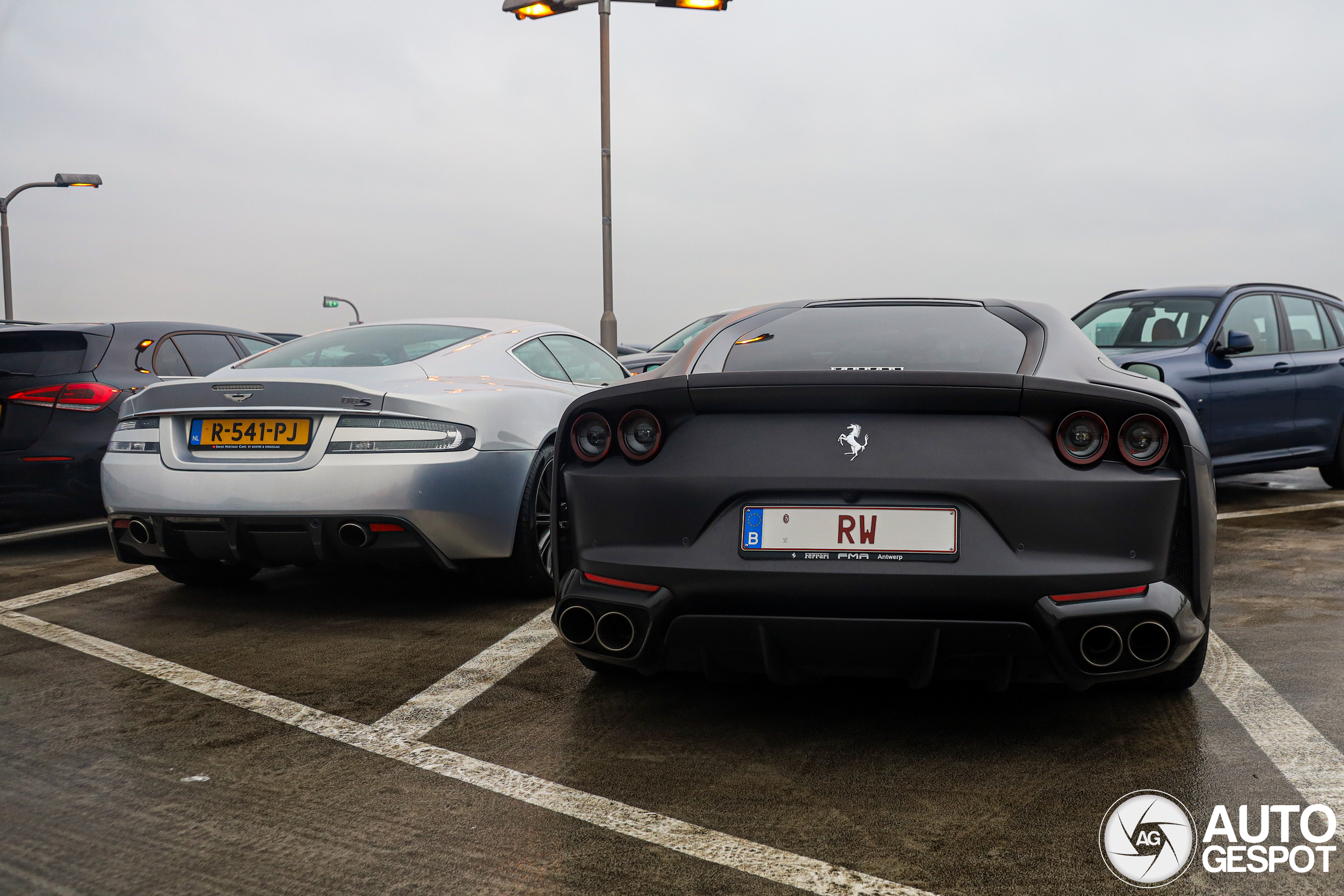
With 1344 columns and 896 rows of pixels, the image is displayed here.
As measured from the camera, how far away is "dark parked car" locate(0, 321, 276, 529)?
6.61 metres

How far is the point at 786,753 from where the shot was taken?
309cm

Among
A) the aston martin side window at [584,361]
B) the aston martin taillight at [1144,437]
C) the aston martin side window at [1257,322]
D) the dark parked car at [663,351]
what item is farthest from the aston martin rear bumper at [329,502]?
the aston martin side window at [1257,322]

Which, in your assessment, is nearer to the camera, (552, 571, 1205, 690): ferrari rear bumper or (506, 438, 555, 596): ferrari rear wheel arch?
(552, 571, 1205, 690): ferrari rear bumper

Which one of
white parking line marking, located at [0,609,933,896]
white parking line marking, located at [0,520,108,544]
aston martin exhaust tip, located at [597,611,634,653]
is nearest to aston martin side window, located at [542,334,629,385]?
white parking line marking, located at [0,609,933,896]

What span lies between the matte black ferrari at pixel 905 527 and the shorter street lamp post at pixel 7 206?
21.9 meters

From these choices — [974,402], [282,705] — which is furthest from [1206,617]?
[282,705]

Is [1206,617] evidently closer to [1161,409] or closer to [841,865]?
[1161,409]

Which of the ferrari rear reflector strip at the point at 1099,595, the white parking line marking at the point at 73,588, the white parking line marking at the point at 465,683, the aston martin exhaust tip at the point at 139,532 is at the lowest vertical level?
the white parking line marking at the point at 73,588

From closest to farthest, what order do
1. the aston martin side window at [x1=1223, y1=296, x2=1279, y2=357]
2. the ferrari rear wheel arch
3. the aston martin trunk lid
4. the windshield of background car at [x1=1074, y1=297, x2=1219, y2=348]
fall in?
1. the aston martin trunk lid
2. the ferrari rear wheel arch
3. the windshield of background car at [x1=1074, y1=297, x2=1219, y2=348]
4. the aston martin side window at [x1=1223, y1=296, x2=1279, y2=357]

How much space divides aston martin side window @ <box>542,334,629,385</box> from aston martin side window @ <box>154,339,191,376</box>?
2.78m

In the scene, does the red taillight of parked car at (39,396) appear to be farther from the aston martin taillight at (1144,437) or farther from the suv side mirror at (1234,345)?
the suv side mirror at (1234,345)

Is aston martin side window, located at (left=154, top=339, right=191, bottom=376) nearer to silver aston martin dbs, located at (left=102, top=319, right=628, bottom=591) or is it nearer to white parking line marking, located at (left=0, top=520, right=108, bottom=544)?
white parking line marking, located at (left=0, top=520, right=108, bottom=544)

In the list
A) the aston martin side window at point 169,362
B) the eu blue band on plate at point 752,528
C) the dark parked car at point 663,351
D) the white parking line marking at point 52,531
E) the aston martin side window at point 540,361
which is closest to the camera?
the eu blue band on plate at point 752,528

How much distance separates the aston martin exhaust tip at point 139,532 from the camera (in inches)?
191
